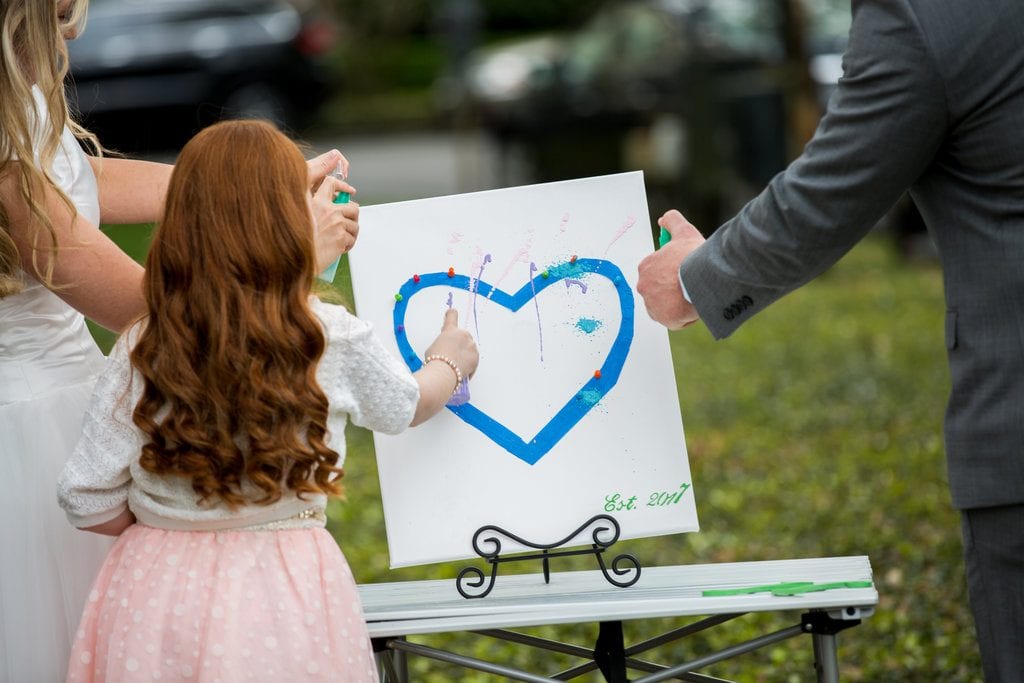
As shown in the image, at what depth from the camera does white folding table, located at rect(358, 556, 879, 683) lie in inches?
92.7

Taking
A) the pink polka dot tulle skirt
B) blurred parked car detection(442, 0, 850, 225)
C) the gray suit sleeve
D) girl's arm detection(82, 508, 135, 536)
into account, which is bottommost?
the pink polka dot tulle skirt

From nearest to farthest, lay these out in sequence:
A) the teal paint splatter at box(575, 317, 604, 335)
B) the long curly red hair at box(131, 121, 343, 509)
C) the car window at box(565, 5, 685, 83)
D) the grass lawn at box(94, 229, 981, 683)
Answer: the long curly red hair at box(131, 121, 343, 509)
the teal paint splatter at box(575, 317, 604, 335)
the grass lawn at box(94, 229, 981, 683)
the car window at box(565, 5, 685, 83)

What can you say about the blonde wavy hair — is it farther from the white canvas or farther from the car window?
the car window

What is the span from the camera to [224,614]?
2.24 m

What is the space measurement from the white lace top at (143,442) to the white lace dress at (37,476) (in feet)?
0.64

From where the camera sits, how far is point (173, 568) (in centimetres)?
229

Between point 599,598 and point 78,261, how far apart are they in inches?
44.2

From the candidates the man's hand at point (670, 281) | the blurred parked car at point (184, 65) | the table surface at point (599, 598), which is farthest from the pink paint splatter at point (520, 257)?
the blurred parked car at point (184, 65)

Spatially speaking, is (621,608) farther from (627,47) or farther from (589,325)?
(627,47)

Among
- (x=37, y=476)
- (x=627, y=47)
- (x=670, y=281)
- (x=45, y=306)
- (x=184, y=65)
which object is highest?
(x=184, y=65)

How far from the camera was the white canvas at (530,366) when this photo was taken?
8.93ft

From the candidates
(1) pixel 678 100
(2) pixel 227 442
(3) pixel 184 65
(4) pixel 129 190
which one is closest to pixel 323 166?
(4) pixel 129 190

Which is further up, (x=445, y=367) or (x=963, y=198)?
(x=963, y=198)

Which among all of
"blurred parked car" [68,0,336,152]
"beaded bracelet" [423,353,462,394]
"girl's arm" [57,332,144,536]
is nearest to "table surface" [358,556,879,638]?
"beaded bracelet" [423,353,462,394]
